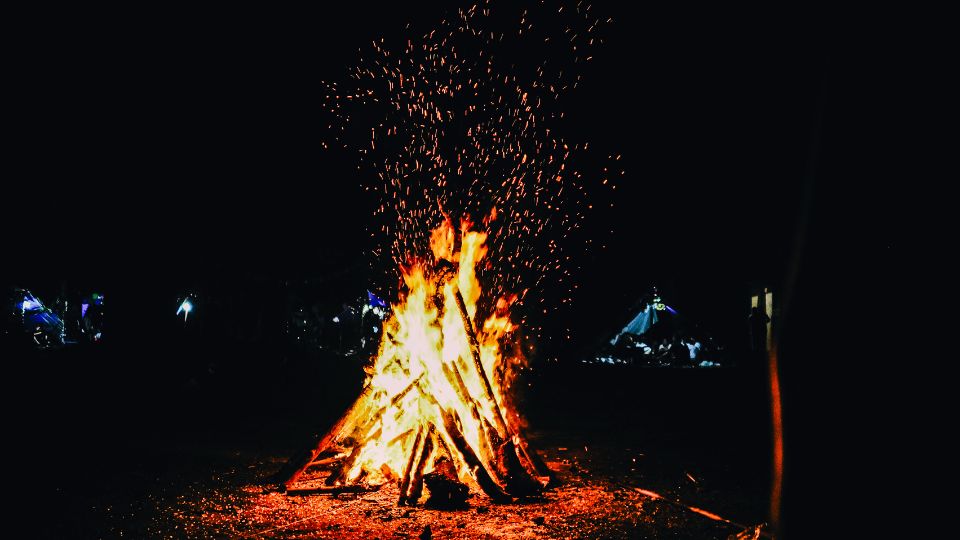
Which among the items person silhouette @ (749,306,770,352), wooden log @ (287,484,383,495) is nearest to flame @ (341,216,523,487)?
wooden log @ (287,484,383,495)

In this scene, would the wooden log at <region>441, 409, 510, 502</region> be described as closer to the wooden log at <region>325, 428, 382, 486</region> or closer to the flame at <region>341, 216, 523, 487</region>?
the flame at <region>341, 216, 523, 487</region>

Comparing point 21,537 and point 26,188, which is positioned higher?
point 26,188

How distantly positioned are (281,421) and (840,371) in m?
→ 8.05

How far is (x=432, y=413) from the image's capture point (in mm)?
5801

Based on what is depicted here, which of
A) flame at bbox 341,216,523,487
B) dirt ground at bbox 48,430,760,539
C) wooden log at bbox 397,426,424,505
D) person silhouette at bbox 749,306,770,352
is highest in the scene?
person silhouette at bbox 749,306,770,352

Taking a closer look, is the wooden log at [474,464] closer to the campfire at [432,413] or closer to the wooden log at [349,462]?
the campfire at [432,413]

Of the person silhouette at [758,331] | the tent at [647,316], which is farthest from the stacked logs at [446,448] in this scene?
the person silhouette at [758,331]

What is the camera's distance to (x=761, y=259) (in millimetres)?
22734

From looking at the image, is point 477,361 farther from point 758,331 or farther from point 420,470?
point 758,331

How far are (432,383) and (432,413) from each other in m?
0.26

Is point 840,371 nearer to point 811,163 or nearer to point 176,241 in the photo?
point 811,163

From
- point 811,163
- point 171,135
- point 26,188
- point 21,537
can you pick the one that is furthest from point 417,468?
point 26,188

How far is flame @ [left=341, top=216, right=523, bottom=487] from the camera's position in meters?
5.82

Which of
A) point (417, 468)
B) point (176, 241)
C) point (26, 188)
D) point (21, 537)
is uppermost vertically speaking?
point (26, 188)
